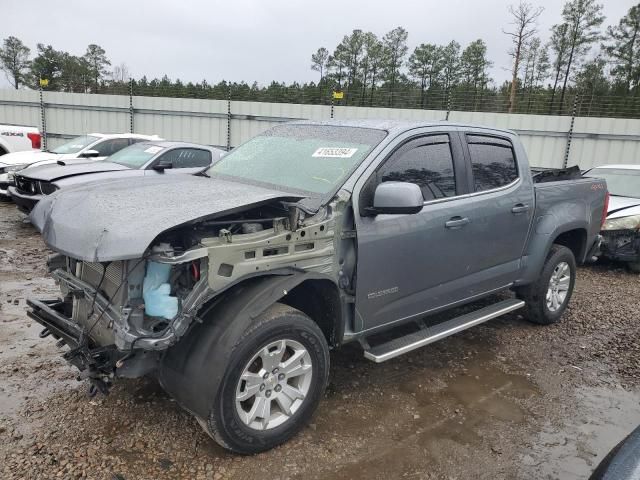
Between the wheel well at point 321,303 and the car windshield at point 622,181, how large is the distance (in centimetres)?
726

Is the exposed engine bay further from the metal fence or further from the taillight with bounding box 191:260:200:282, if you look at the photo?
the metal fence

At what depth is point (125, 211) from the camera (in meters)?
2.72

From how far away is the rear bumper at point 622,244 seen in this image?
24.5ft

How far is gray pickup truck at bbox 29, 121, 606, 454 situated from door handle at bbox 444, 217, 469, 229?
3cm

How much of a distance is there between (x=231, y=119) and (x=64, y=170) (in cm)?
842

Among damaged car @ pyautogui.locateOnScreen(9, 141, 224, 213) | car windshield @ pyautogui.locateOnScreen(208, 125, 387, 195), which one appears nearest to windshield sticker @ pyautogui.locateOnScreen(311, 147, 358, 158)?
car windshield @ pyautogui.locateOnScreen(208, 125, 387, 195)

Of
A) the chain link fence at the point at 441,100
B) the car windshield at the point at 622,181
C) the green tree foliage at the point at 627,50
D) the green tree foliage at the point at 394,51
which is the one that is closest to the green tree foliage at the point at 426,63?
the green tree foliage at the point at 394,51

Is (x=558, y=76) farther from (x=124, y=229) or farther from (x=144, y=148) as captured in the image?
(x=124, y=229)

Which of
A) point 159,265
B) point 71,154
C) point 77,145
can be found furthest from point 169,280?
point 77,145

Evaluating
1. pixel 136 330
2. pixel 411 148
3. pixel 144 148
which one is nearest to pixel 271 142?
pixel 411 148

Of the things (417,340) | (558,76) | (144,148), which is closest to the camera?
(417,340)

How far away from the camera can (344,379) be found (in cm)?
385

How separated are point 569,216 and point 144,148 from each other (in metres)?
6.74

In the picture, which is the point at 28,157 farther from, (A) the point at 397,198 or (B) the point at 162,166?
(A) the point at 397,198
